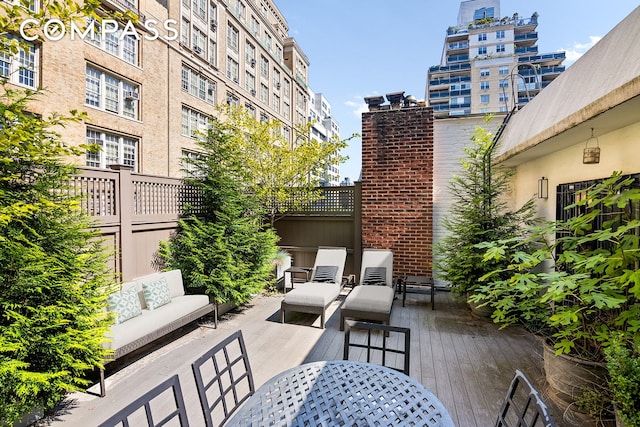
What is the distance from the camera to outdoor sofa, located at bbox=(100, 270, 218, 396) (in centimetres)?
337

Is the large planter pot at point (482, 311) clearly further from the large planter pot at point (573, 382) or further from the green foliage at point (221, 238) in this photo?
the green foliage at point (221, 238)

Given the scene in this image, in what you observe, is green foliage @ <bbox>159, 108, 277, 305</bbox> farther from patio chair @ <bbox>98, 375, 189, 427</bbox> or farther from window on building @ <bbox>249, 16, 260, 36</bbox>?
window on building @ <bbox>249, 16, 260, 36</bbox>

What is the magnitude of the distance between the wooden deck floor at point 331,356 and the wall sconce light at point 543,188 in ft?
7.01

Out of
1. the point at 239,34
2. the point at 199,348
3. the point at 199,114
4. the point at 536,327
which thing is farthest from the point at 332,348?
the point at 239,34

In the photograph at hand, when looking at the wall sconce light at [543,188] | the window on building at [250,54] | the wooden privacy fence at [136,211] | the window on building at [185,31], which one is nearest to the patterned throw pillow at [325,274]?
the wooden privacy fence at [136,211]

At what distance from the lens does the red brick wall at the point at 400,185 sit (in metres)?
6.84

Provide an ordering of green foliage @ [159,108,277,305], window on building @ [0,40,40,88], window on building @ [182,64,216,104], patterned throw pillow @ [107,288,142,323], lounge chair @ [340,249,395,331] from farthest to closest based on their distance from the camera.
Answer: window on building @ [182,64,216,104] < window on building @ [0,40,40,88] < green foliage @ [159,108,277,305] < lounge chair @ [340,249,395,331] < patterned throw pillow @ [107,288,142,323]

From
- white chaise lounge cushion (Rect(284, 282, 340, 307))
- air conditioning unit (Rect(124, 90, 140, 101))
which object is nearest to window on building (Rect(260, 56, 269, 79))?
air conditioning unit (Rect(124, 90, 140, 101))

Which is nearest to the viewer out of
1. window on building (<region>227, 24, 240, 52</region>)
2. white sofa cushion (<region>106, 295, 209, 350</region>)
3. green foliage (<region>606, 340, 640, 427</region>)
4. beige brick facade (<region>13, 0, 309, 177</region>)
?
green foliage (<region>606, 340, 640, 427</region>)

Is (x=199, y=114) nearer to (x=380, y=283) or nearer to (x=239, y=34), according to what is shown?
(x=239, y=34)

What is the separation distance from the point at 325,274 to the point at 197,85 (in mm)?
16415

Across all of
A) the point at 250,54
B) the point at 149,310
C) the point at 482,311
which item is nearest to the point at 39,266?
the point at 149,310

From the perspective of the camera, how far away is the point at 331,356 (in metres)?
3.84

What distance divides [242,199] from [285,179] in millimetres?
2001
